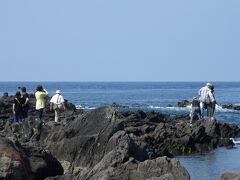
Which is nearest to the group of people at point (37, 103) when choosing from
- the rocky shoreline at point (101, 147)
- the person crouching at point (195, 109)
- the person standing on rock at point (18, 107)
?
the person standing on rock at point (18, 107)

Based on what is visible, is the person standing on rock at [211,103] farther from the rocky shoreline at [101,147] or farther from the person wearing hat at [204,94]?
the rocky shoreline at [101,147]

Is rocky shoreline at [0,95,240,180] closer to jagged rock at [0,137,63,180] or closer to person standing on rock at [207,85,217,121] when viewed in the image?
jagged rock at [0,137,63,180]

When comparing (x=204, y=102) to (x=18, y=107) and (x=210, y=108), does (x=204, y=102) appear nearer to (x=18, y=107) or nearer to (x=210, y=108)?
(x=210, y=108)

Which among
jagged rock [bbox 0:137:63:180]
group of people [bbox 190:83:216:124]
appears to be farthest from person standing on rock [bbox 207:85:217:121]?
jagged rock [bbox 0:137:63:180]

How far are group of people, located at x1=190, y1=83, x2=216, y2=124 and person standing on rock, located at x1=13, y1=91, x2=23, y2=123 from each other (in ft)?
24.9

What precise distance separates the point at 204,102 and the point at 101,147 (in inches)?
457

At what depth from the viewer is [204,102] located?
99.9 ft

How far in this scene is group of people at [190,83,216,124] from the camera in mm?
30047

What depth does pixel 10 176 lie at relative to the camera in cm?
1411

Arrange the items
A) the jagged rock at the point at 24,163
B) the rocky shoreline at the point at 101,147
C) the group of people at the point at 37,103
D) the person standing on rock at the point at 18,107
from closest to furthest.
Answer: the jagged rock at the point at 24,163
the rocky shoreline at the point at 101,147
the group of people at the point at 37,103
the person standing on rock at the point at 18,107

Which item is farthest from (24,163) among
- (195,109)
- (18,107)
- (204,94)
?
(195,109)

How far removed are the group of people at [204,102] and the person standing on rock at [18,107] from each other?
7.60 meters

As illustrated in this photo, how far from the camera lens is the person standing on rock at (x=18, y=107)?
29.1 metres

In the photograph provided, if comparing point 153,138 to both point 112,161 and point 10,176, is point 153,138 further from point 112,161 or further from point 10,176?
point 10,176
